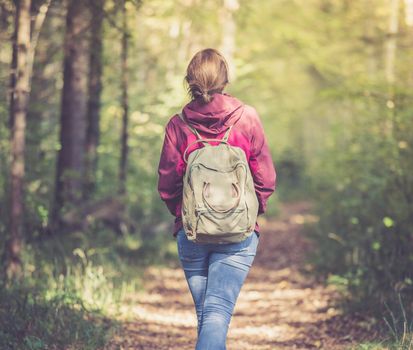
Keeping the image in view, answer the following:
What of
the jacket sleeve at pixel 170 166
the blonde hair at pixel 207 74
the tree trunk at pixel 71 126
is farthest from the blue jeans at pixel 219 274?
the tree trunk at pixel 71 126

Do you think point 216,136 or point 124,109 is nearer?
point 216,136

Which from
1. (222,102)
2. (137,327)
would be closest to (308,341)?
(137,327)

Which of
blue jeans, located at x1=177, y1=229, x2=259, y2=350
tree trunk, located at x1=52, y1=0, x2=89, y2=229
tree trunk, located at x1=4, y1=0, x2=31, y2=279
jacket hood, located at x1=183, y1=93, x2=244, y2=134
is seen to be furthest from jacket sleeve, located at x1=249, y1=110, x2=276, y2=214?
tree trunk, located at x1=52, y1=0, x2=89, y2=229

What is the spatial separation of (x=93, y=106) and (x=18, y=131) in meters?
4.15

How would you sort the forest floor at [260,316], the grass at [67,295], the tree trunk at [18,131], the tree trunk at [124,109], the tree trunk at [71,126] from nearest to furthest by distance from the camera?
the grass at [67,295] < the forest floor at [260,316] < the tree trunk at [18,131] < the tree trunk at [71,126] < the tree trunk at [124,109]

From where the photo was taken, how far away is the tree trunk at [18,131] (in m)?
5.71

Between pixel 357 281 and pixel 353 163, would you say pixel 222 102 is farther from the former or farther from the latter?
pixel 353 163

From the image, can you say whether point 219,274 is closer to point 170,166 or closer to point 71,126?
point 170,166

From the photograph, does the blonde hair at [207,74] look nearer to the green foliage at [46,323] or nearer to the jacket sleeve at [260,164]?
the jacket sleeve at [260,164]

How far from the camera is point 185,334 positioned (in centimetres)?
562

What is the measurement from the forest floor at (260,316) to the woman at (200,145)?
151 cm

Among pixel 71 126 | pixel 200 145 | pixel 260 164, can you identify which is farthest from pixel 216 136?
pixel 71 126

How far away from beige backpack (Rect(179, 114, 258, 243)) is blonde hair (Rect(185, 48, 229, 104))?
31 cm

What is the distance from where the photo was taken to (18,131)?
5.78 meters
